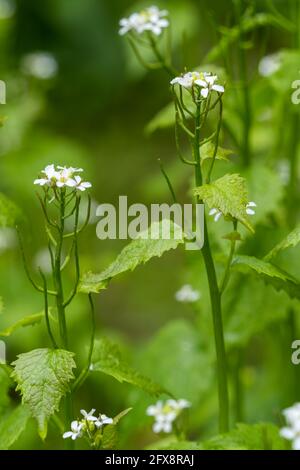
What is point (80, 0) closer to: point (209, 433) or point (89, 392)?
point (89, 392)

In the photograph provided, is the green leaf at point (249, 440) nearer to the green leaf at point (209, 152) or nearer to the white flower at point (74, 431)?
the white flower at point (74, 431)

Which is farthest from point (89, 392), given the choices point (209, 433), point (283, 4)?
point (283, 4)

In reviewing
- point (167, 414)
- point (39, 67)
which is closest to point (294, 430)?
point (167, 414)

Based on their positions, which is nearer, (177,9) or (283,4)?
(177,9)

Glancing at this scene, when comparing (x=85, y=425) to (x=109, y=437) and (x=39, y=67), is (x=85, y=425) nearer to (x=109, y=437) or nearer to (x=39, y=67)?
(x=109, y=437)
